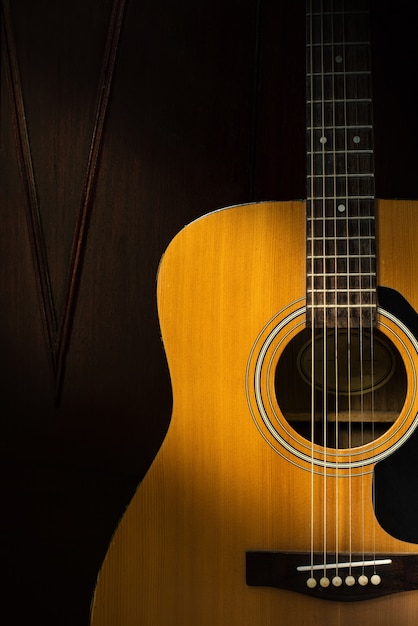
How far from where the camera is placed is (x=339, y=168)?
103cm

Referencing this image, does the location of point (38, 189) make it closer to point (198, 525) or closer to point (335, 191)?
point (335, 191)

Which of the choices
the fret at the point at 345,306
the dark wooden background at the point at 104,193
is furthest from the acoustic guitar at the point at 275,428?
the dark wooden background at the point at 104,193

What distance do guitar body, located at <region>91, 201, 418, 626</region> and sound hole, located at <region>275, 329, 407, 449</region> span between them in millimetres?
124

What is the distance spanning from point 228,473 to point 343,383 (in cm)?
25

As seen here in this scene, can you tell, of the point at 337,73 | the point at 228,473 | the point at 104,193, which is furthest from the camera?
the point at 104,193

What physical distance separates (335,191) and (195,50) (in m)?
0.59

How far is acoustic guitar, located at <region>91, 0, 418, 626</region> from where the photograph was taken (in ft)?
3.03

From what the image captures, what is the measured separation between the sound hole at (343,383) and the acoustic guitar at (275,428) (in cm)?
3

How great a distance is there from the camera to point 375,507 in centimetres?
94

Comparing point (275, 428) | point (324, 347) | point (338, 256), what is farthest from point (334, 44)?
point (275, 428)

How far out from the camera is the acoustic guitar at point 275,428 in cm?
92

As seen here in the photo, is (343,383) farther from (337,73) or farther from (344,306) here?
(337,73)

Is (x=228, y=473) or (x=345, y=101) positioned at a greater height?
(x=345, y=101)

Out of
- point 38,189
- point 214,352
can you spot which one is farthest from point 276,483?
point 38,189
